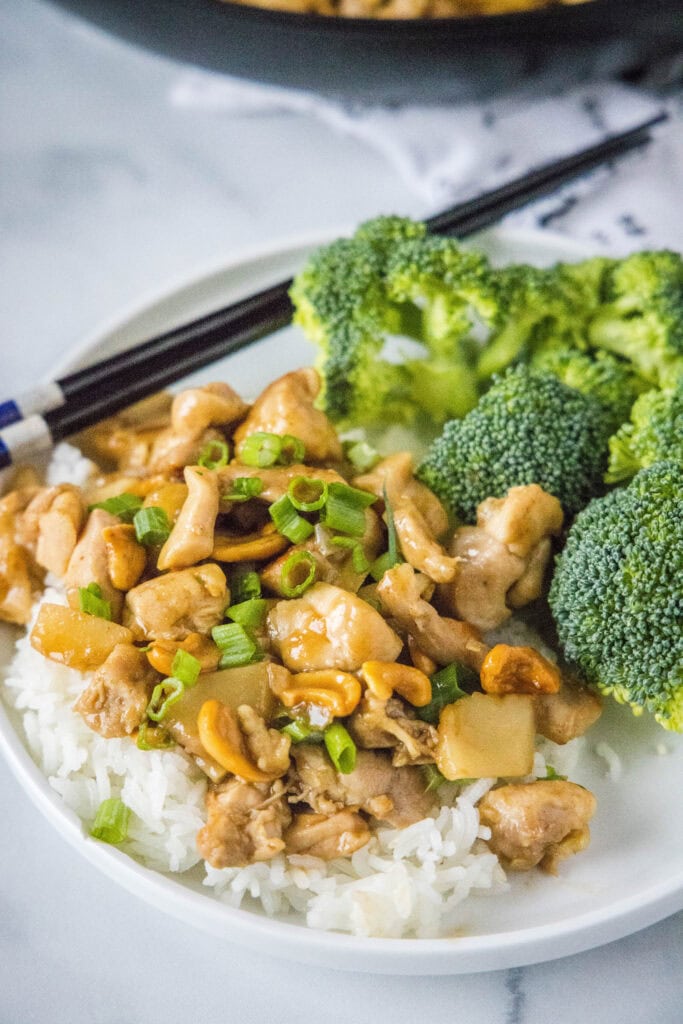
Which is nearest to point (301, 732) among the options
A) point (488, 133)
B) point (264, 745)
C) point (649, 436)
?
point (264, 745)

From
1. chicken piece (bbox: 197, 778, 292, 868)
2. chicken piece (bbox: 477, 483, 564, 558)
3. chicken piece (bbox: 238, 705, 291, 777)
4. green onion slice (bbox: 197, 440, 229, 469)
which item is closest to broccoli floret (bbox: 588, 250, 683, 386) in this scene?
chicken piece (bbox: 477, 483, 564, 558)

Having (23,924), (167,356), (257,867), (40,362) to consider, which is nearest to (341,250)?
(167,356)

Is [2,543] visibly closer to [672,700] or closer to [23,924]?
[23,924]

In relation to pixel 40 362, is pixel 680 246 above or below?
below

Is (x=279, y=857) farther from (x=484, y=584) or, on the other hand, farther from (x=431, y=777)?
(x=484, y=584)

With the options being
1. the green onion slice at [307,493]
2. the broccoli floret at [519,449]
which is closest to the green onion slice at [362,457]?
the broccoli floret at [519,449]

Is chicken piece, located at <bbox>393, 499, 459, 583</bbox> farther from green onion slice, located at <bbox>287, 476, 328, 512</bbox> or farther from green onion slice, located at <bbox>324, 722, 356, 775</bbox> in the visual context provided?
green onion slice, located at <bbox>324, 722, 356, 775</bbox>
